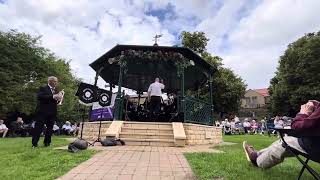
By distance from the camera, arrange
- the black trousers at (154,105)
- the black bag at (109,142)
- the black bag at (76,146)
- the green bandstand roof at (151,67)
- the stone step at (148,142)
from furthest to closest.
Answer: the green bandstand roof at (151,67), the black trousers at (154,105), the stone step at (148,142), the black bag at (109,142), the black bag at (76,146)

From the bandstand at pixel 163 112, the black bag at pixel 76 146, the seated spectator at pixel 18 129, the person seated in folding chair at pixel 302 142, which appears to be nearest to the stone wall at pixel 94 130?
the bandstand at pixel 163 112

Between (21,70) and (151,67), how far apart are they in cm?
2104

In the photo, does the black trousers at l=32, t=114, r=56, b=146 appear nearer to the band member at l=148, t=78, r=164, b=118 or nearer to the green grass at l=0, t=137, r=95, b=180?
the green grass at l=0, t=137, r=95, b=180

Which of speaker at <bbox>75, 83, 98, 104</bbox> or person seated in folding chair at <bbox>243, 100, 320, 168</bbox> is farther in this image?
speaker at <bbox>75, 83, 98, 104</bbox>

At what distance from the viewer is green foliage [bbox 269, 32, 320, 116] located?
41.8 m

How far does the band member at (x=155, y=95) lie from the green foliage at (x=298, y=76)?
29.2 m

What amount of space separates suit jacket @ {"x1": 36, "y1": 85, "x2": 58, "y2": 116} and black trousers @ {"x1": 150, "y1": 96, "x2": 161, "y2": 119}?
541 cm

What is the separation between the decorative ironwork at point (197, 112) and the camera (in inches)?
577

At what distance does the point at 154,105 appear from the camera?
49.1 ft

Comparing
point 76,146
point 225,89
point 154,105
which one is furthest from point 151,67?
point 225,89

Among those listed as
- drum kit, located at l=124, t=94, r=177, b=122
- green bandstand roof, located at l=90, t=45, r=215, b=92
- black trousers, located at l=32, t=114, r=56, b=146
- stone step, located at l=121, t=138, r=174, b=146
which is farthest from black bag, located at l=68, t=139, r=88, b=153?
green bandstand roof, located at l=90, t=45, r=215, b=92

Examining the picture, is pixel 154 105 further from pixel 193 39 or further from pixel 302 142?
pixel 193 39

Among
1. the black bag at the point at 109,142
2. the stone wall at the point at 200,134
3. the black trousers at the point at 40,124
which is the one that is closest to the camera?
the black trousers at the point at 40,124

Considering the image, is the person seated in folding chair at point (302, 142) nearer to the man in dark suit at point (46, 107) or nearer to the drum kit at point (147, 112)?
the man in dark suit at point (46, 107)
